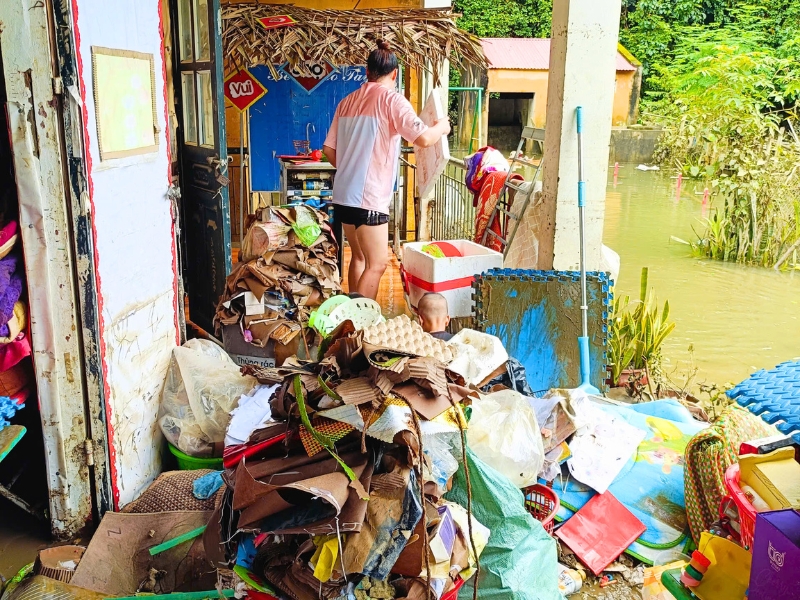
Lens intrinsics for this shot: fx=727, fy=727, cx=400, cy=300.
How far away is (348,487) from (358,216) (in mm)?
3235

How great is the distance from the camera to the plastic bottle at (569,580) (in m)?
3.17

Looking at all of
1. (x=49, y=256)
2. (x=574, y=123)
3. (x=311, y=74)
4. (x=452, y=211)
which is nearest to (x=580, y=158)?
(x=574, y=123)

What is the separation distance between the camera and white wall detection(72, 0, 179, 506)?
3.06 metres

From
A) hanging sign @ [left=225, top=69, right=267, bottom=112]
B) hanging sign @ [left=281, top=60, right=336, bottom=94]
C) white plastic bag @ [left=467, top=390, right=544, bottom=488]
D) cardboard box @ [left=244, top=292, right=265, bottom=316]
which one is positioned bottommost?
white plastic bag @ [left=467, top=390, right=544, bottom=488]

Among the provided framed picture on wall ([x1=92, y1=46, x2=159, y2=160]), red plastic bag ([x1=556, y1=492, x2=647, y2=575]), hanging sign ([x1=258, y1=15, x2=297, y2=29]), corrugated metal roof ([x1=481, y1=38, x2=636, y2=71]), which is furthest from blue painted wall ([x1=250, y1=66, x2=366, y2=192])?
corrugated metal roof ([x1=481, y1=38, x2=636, y2=71])

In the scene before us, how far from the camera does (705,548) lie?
2.27 m

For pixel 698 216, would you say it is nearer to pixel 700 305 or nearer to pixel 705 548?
pixel 700 305

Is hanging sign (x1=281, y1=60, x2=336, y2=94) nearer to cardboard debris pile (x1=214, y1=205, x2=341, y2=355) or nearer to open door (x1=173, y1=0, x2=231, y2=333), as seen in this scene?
open door (x1=173, y1=0, x2=231, y2=333)

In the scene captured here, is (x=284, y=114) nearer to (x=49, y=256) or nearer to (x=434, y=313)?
(x=434, y=313)

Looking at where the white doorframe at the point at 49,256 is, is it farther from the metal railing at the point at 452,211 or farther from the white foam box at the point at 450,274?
the metal railing at the point at 452,211

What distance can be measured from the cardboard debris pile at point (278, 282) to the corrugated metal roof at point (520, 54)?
17944 mm

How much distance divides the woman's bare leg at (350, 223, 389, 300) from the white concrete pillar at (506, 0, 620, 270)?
120cm

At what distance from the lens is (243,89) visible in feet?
25.3

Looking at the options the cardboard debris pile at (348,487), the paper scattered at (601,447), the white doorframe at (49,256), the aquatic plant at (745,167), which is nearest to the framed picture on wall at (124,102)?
the white doorframe at (49,256)
